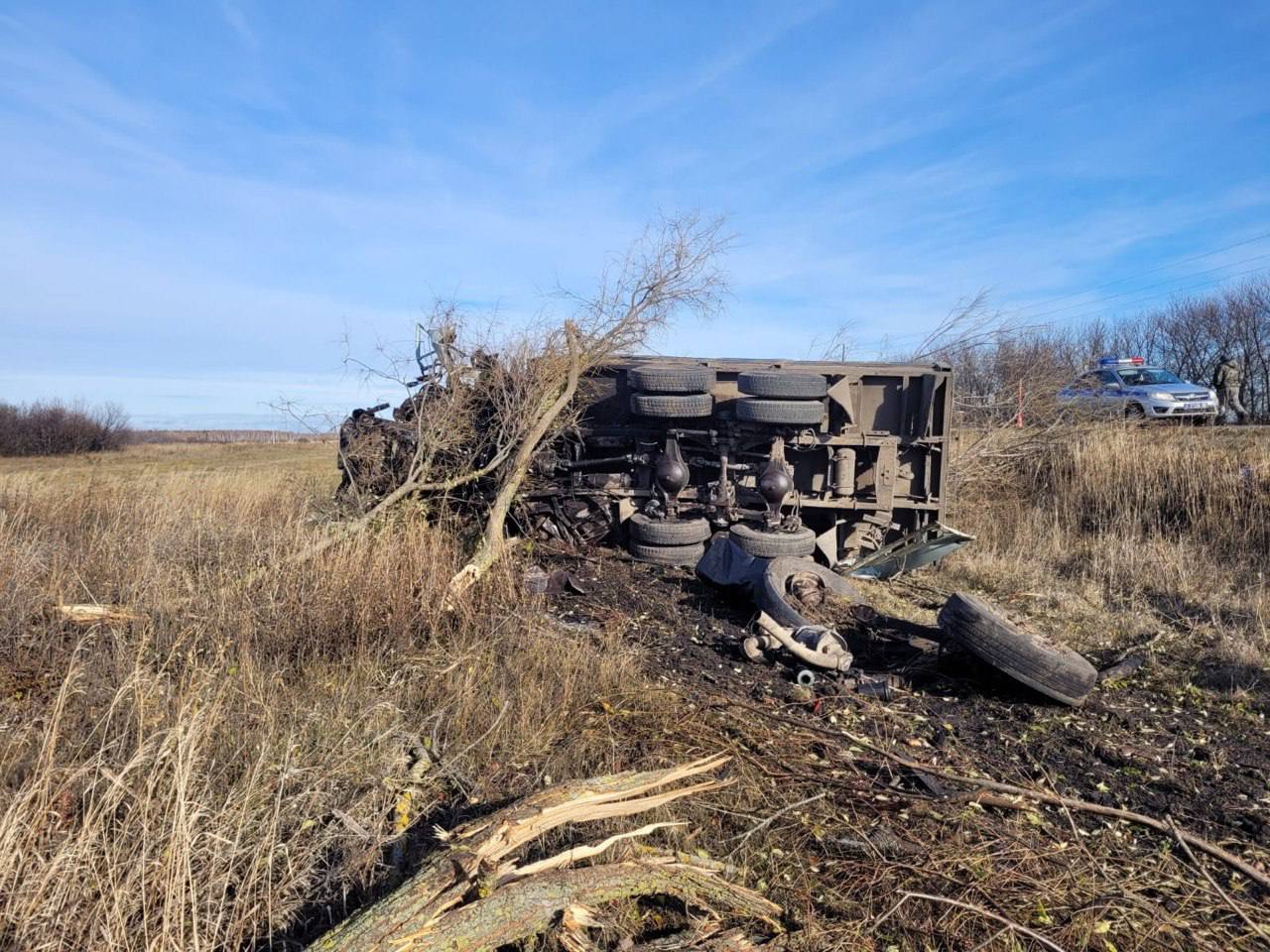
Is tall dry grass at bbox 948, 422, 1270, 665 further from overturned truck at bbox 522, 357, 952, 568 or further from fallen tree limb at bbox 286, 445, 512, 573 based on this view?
fallen tree limb at bbox 286, 445, 512, 573

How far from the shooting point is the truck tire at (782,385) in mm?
8797

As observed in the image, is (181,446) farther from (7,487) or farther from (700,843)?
(700,843)

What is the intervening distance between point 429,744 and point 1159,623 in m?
5.96

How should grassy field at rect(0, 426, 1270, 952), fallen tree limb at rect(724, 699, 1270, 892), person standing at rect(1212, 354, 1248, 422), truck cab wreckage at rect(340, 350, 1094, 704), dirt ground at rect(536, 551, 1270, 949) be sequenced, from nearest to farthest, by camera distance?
grassy field at rect(0, 426, 1270, 952)
dirt ground at rect(536, 551, 1270, 949)
fallen tree limb at rect(724, 699, 1270, 892)
truck cab wreckage at rect(340, 350, 1094, 704)
person standing at rect(1212, 354, 1248, 422)

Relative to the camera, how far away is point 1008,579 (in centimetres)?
857

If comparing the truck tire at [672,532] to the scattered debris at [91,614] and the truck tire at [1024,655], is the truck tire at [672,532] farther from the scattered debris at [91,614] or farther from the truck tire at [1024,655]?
the scattered debris at [91,614]

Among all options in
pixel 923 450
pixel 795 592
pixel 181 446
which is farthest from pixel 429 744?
pixel 181 446

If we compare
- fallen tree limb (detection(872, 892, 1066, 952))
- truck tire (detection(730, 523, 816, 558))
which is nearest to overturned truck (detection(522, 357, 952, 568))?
truck tire (detection(730, 523, 816, 558))

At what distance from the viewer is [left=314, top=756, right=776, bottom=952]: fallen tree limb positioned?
246 cm

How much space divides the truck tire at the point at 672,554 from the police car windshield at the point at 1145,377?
Result: 41.5ft

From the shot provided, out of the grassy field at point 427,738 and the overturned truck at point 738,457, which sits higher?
the overturned truck at point 738,457

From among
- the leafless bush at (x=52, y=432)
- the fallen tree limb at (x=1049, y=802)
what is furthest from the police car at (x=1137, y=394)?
the leafless bush at (x=52, y=432)

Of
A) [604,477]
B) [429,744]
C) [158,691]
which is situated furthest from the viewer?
[604,477]

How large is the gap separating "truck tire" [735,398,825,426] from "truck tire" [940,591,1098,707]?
3.85m
